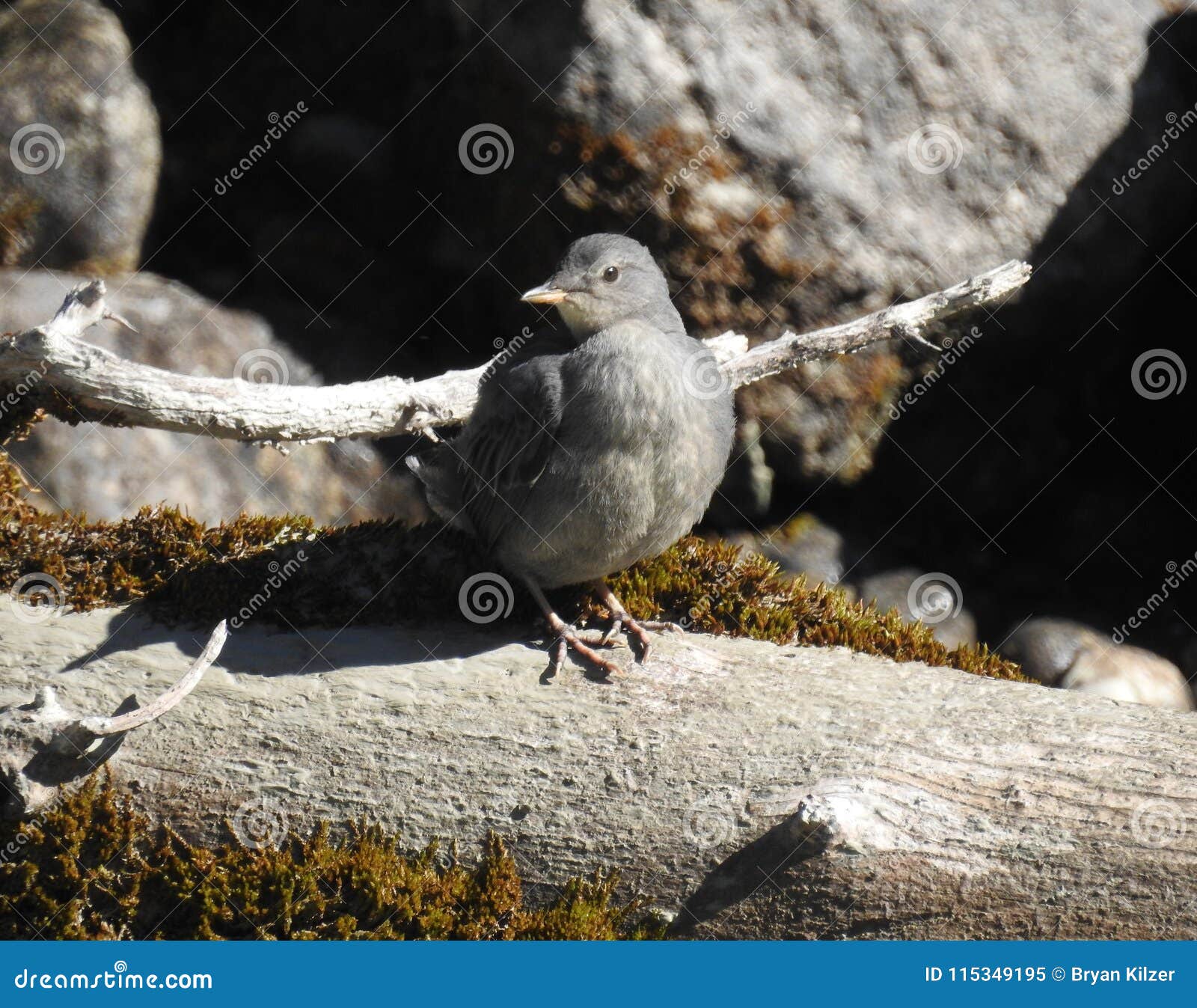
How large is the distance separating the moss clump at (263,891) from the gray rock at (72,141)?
15.1 feet

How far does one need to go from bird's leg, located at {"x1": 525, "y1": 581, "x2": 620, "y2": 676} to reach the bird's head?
121 cm

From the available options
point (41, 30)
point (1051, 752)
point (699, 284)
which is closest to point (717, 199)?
point (699, 284)

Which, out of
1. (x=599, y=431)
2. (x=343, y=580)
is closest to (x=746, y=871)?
(x=599, y=431)

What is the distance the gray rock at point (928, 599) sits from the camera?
26.2 ft

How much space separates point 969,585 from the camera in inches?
327

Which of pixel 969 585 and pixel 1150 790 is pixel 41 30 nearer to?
pixel 969 585

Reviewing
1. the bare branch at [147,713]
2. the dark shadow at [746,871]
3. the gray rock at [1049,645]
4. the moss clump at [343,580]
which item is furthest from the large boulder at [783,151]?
the bare branch at [147,713]

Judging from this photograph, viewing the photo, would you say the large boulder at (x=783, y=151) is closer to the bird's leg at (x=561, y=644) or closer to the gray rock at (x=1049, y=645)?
Answer: the gray rock at (x=1049, y=645)

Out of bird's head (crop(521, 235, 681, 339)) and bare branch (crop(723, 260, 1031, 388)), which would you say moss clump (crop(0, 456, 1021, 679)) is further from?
bird's head (crop(521, 235, 681, 339))

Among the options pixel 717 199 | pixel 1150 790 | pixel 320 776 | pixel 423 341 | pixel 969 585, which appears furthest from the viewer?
pixel 423 341

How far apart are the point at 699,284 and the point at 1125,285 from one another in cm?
281

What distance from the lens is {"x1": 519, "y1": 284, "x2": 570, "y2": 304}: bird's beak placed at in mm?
5141

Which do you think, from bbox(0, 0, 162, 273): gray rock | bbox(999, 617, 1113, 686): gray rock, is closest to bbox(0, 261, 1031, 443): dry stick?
bbox(999, 617, 1113, 686): gray rock

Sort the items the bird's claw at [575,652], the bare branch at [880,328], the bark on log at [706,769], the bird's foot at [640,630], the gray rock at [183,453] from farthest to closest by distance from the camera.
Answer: the gray rock at [183,453] < the bare branch at [880,328] < the bird's foot at [640,630] < the bird's claw at [575,652] < the bark on log at [706,769]
